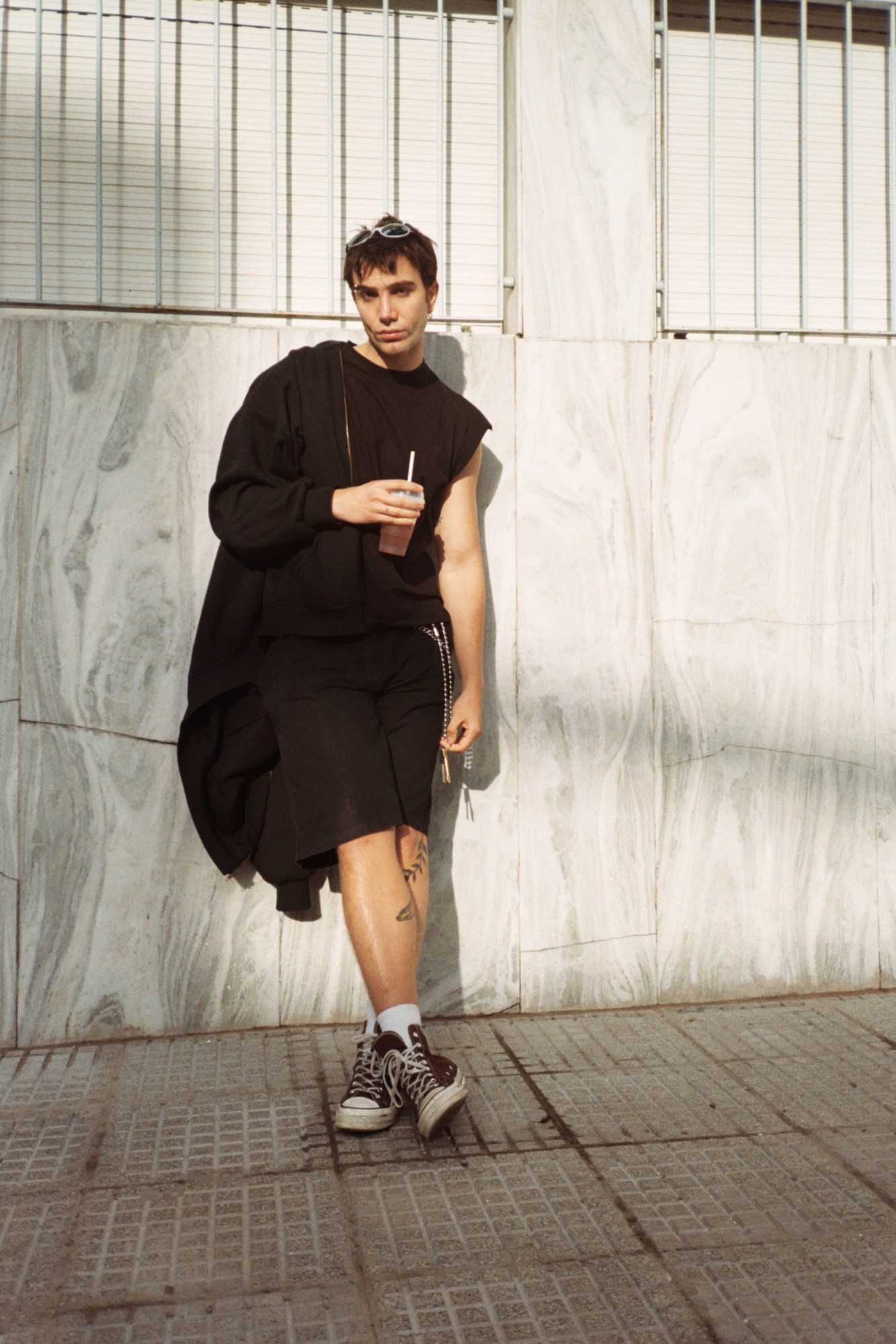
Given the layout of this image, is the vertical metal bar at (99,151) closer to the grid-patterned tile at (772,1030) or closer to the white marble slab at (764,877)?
the white marble slab at (764,877)

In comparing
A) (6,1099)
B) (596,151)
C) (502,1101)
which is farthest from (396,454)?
(6,1099)

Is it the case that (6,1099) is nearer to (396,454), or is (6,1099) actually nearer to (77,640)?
(77,640)

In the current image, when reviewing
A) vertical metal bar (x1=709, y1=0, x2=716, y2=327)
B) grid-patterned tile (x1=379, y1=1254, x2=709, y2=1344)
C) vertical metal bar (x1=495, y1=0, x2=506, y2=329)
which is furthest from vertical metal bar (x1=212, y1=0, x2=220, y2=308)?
grid-patterned tile (x1=379, y1=1254, x2=709, y2=1344)

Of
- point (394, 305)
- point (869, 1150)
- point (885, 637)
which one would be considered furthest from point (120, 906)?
point (885, 637)

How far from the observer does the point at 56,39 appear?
4031 mm

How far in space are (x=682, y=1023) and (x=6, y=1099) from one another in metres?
1.96

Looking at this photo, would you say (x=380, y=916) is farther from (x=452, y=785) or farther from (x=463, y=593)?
(x=463, y=593)

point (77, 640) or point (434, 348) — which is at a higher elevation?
point (434, 348)

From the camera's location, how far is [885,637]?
13.7 ft

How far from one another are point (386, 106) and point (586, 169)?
0.71 m

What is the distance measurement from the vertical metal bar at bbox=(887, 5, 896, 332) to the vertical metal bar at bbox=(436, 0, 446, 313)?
1496 millimetres

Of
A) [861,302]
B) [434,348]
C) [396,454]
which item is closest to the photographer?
[396,454]

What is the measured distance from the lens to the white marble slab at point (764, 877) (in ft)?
13.2

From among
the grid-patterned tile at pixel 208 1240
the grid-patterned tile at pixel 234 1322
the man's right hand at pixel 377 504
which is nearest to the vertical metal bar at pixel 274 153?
the man's right hand at pixel 377 504
